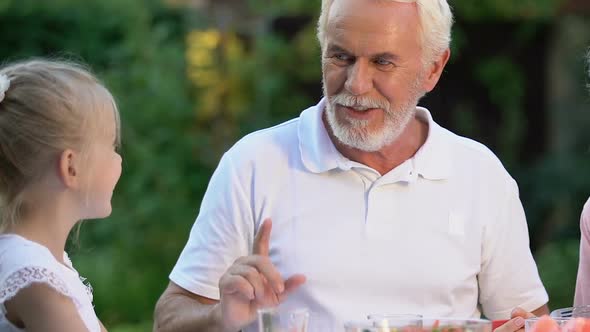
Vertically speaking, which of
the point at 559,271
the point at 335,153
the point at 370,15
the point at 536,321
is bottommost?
the point at 559,271

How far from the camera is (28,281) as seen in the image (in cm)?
223

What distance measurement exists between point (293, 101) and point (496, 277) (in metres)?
4.08

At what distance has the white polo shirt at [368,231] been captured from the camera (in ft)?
9.21

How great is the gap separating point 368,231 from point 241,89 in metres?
4.12

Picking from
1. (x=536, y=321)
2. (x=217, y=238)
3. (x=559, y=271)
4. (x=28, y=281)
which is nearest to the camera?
(x=536, y=321)

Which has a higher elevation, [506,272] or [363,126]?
[363,126]

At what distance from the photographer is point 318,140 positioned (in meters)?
2.94

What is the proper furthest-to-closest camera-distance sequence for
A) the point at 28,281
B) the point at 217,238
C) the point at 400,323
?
the point at 217,238
the point at 28,281
the point at 400,323

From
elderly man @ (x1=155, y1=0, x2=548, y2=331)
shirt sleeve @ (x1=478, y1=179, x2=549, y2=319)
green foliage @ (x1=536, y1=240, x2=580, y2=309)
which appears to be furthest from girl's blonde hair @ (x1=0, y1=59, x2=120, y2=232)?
green foliage @ (x1=536, y1=240, x2=580, y2=309)

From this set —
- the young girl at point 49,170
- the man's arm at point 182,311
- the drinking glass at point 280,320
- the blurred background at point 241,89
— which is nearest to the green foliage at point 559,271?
the blurred background at point 241,89

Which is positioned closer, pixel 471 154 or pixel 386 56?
pixel 386 56

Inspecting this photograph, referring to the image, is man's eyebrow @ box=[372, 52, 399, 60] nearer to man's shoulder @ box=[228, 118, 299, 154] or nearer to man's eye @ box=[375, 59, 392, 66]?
man's eye @ box=[375, 59, 392, 66]

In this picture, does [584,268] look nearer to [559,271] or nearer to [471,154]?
[471,154]

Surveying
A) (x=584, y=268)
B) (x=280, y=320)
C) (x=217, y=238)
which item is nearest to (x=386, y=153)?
(x=217, y=238)
